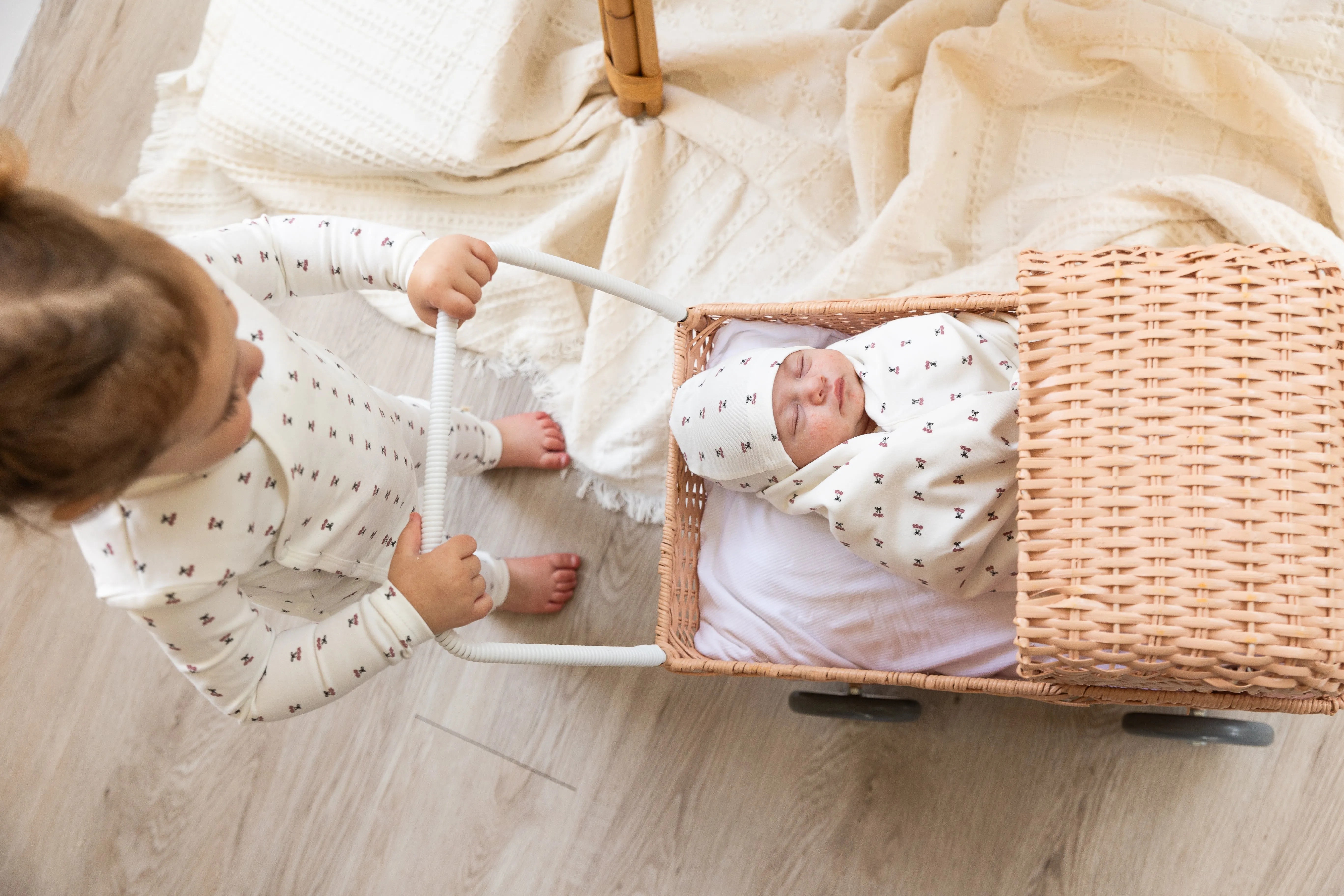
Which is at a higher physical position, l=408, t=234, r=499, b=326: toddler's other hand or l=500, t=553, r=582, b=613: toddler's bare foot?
l=408, t=234, r=499, b=326: toddler's other hand

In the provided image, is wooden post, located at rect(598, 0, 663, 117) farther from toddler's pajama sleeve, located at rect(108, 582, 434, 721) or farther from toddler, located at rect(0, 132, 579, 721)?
toddler's pajama sleeve, located at rect(108, 582, 434, 721)

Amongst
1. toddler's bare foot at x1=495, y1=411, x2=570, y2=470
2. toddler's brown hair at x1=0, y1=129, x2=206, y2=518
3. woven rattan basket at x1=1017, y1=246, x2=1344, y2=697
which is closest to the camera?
toddler's brown hair at x1=0, y1=129, x2=206, y2=518

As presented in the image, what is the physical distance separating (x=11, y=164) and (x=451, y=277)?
0.31m

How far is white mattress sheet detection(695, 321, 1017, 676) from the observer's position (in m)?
0.86

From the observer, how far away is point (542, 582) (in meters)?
1.08

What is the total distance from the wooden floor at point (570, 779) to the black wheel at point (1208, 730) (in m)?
0.09

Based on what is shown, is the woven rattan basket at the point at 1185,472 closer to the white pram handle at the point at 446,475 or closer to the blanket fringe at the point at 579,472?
the white pram handle at the point at 446,475

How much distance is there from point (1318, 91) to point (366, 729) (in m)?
1.43

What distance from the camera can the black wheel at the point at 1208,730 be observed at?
906 millimetres

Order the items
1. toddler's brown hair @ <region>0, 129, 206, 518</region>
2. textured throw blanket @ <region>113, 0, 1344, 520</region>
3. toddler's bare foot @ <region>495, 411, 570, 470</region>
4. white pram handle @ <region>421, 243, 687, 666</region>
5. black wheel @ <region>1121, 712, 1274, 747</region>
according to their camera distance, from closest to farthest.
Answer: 1. toddler's brown hair @ <region>0, 129, 206, 518</region>
2. white pram handle @ <region>421, 243, 687, 666</region>
3. black wheel @ <region>1121, 712, 1274, 747</region>
4. textured throw blanket @ <region>113, 0, 1344, 520</region>
5. toddler's bare foot @ <region>495, 411, 570, 470</region>

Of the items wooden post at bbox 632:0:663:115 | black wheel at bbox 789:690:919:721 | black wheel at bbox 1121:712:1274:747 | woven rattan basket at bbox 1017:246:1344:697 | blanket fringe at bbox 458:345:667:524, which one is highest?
wooden post at bbox 632:0:663:115

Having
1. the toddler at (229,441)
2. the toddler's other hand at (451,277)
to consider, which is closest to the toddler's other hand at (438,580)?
the toddler at (229,441)

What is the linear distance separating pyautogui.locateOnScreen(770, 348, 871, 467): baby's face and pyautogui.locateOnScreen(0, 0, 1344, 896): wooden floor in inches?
13.7

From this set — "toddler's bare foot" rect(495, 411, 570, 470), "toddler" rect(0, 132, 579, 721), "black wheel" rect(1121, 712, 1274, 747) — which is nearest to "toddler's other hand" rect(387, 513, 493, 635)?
"toddler" rect(0, 132, 579, 721)
